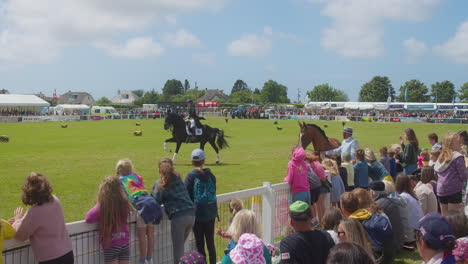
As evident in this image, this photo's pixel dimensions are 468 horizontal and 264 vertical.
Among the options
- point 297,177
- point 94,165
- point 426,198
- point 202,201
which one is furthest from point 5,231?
point 94,165

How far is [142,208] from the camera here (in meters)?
4.72

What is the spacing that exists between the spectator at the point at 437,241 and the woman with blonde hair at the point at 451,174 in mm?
4276

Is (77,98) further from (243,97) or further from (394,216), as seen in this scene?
(394,216)

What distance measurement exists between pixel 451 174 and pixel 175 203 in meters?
4.75

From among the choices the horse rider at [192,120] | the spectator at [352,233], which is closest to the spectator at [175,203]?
the spectator at [352,233]

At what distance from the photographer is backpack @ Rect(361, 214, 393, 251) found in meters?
5.23

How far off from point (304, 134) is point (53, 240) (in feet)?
30.4

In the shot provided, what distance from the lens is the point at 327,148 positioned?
1253 cm

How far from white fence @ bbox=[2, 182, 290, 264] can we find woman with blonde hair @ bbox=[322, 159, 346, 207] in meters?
1.38

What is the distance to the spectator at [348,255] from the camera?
2.59m

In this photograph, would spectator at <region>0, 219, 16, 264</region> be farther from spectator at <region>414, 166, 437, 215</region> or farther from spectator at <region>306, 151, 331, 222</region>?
spectator at <region>414, 166, 437, 215</region>

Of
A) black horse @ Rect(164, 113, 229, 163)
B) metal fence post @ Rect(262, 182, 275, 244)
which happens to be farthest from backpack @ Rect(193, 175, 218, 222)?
black horse @ Rect(164, 113, 229, 163)

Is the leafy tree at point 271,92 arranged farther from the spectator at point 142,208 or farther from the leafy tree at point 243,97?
the spectator at point 142,208

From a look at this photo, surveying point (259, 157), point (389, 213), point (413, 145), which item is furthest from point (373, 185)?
point (259, 157)
